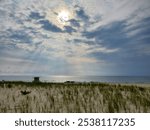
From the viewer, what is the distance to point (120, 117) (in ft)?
20.7

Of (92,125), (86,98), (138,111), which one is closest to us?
(92,125)

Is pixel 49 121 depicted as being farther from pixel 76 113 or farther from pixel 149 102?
pixel 149 102

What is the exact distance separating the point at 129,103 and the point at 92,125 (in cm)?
163

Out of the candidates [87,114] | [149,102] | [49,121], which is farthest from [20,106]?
[149,102]

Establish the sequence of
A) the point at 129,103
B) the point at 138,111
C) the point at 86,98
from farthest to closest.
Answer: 1. the point at 86,98
2. the point at 129,103
3. the point at 138,111

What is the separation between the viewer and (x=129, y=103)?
7.26 meters

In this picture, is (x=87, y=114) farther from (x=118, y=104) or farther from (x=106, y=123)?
(x=118, y=104)

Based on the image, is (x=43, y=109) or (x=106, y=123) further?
(x=43, y=109)

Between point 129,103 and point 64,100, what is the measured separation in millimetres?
1739

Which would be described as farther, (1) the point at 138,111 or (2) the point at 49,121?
(1) the point at 138,111

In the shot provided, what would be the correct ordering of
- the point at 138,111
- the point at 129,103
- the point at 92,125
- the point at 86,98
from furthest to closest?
the point at 86,98 → the point at 129,103 → the point at 138,111 → the point at 92,125

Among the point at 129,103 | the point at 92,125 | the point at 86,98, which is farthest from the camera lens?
the point at 86,98

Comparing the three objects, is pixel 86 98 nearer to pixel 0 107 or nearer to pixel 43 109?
pixel 43 109

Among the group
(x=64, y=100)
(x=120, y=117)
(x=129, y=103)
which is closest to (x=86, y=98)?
(x=64, y=100)
